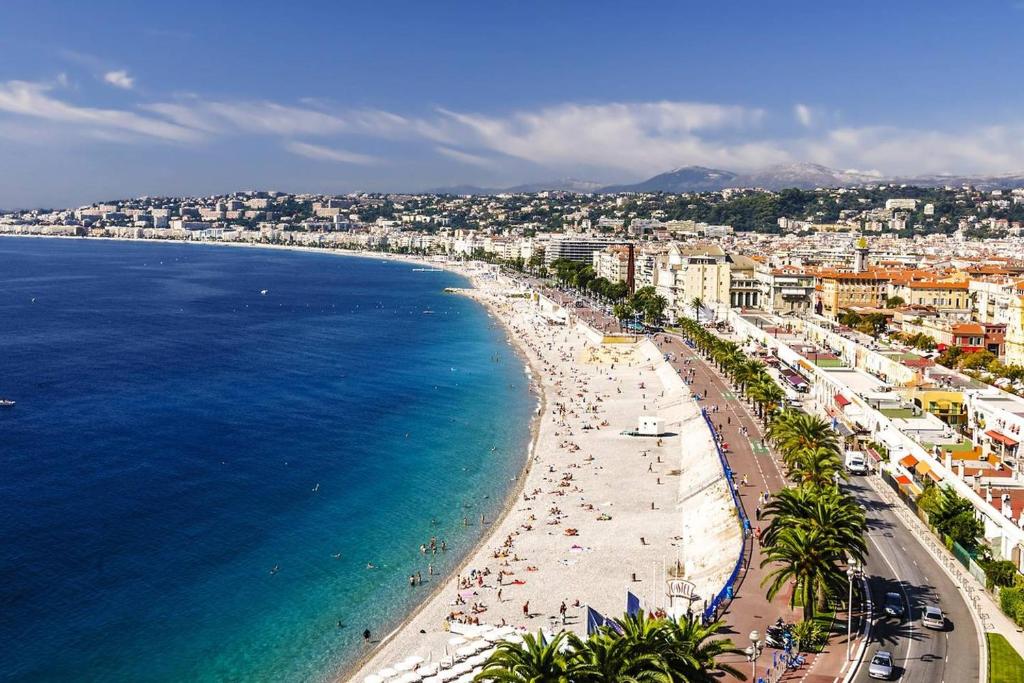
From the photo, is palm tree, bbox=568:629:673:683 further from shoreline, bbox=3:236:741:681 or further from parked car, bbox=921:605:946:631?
parked car, bbox=921:605:946:631

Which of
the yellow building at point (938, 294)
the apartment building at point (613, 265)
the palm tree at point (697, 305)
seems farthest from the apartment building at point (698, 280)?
the yellow building at point (938, 294)

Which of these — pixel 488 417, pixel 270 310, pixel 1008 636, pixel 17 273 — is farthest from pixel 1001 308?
pixel 17 273

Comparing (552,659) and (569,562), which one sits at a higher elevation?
(552,659)

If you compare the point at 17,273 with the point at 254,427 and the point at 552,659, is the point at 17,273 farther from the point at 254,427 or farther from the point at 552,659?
the point at 552,659

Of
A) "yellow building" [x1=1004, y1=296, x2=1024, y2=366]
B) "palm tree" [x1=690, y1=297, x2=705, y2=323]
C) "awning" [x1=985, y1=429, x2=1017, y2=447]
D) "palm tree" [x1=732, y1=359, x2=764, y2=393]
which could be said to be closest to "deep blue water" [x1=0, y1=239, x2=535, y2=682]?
"palm tree" [x1=732, y1=359, x2=764, y2=393]

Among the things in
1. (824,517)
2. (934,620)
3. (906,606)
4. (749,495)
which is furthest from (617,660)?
(749,495)

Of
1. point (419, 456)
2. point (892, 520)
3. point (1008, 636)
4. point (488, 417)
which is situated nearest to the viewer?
point (1008, 636)
